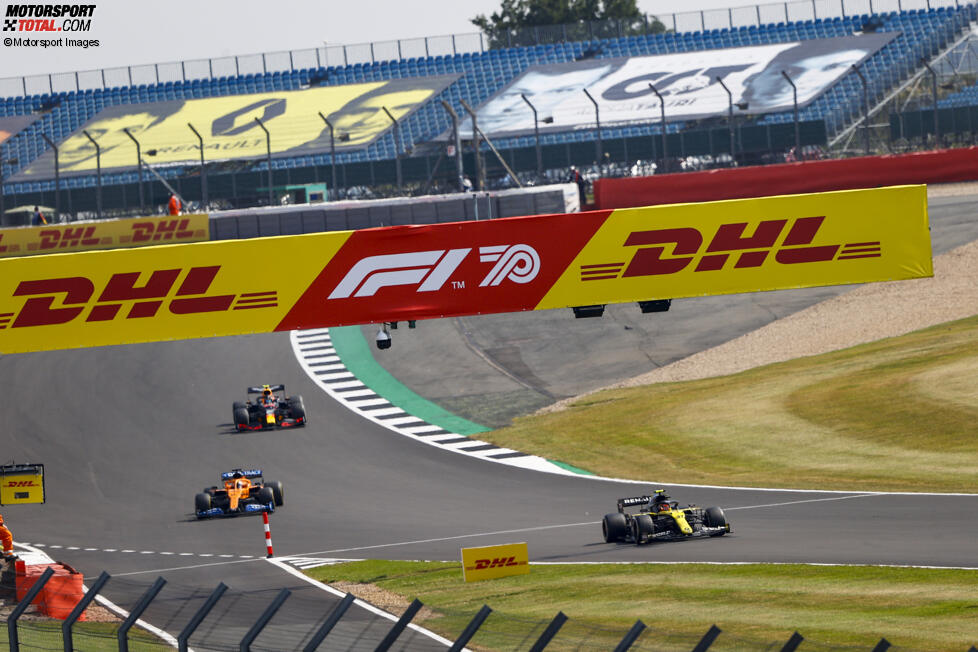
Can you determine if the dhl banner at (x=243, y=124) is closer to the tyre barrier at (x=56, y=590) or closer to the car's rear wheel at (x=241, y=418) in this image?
the car's rear wheel at (x=241, y=418)

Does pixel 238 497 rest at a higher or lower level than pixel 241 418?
higher

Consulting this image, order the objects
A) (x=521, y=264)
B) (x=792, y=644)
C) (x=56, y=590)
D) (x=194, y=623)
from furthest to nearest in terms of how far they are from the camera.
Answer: (x=521, y=264), (x=56, y=590), (x=194, y=623), (x=792, y=644)

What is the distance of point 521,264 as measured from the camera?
58.2 feet

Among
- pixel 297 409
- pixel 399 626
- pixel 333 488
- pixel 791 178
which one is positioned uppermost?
pixel 399 626

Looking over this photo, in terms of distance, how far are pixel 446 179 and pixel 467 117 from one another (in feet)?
33.7

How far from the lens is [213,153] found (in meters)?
64.2

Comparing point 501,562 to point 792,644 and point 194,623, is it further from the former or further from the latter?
point 792,644

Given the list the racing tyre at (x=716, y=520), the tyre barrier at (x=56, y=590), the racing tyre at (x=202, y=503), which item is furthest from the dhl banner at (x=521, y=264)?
the racing tyre at (x=202, y=503)

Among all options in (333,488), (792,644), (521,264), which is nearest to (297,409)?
(333,488)

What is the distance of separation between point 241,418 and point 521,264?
48.7ft

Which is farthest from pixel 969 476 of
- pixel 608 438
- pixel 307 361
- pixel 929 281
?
pixel 307 361

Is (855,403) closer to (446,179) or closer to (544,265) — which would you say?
(544,265)

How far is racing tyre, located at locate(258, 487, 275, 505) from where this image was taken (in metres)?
24.2

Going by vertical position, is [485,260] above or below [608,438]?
above
